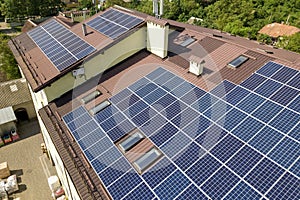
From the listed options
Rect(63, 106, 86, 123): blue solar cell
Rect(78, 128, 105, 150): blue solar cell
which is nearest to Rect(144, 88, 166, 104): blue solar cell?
Rect(78, 128, 105, 150): blue solar cell

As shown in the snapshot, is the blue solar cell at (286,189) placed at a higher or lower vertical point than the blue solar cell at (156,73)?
lower

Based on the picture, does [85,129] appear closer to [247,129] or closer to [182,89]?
[182,89]

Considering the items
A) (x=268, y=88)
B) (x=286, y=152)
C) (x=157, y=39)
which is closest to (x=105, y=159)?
(x=286, y=152)

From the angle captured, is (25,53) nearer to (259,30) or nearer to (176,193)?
(176,193)

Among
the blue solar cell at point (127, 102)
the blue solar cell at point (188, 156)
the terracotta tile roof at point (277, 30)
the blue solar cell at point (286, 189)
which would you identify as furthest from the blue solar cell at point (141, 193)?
the terracotta tile roof at point (277, 30)

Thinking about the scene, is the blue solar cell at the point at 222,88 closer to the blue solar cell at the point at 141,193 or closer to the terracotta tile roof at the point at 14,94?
the blue solar cell at the point at 141,193

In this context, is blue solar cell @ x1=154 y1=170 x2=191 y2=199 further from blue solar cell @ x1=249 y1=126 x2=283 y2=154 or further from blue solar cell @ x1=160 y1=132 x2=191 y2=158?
blue solar cell @ x1=249 y1=126 x2=283 y2=154

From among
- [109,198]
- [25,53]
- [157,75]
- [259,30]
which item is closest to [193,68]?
[157,75]
